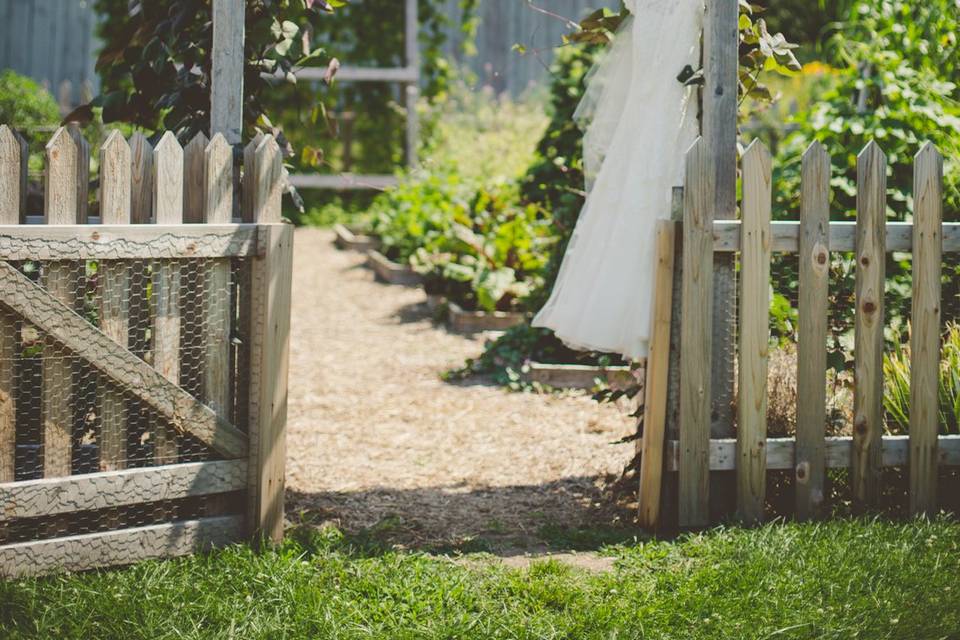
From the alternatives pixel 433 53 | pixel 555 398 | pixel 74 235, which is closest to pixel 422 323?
pixel 555 398

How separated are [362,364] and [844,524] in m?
3.89

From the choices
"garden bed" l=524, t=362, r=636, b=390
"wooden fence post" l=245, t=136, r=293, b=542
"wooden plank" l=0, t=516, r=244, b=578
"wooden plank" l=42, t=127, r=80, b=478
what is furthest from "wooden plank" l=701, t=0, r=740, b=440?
"garden bed" l=524, t=362, r=636, b=390

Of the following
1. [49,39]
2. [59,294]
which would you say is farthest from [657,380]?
[49,39]

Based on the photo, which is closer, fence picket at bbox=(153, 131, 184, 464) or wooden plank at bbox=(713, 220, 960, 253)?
fence picket at bbox=(153, 131, 184, 464)

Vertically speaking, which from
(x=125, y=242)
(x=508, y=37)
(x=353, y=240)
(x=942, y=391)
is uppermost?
(x=508, y=37)

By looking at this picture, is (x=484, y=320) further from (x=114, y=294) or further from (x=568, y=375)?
(x=114, y=294)

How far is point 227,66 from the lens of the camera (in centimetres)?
379

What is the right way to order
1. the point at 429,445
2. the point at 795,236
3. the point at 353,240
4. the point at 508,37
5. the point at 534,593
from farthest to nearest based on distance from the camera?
1. the point at 508,37
2. the point at 353,240
3. the point at 429,445
4. the point at 795,236
5. the point at 534,593

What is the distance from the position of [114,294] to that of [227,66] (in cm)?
94

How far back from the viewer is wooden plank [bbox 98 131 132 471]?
3326 mm

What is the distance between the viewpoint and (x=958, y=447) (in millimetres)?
4066

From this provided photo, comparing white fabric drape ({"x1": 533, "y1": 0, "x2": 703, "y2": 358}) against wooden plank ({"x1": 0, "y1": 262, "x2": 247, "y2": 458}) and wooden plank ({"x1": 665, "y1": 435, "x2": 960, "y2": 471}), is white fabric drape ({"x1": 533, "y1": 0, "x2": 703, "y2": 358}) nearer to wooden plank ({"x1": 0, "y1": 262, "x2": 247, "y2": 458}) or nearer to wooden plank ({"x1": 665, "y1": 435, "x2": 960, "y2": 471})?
wooden plank ({"x1": 665, "y1": 435, "x2": 960, "y2": 471})

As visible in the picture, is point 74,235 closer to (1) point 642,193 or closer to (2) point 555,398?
(1) point 642,193

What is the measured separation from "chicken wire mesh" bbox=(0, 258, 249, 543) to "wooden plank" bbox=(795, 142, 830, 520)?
198cm
